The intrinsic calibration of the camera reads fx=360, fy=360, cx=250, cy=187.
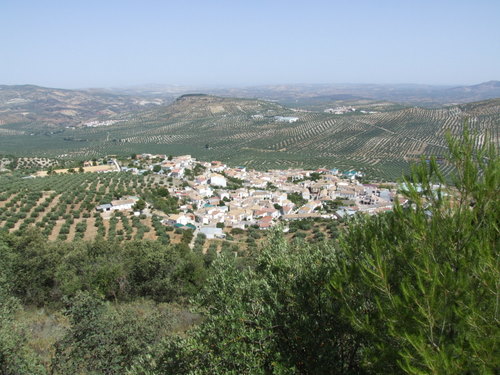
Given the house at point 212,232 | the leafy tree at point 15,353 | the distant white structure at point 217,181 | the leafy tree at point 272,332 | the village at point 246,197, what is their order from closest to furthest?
the leafy tree at point 272,332 → the leafy tree at point 15,353 → the house at point 212,232 → the village at point 246,197 → the distant white structure at point 217,181

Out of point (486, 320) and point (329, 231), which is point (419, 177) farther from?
point (329, 231)

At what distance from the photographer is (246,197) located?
137ft

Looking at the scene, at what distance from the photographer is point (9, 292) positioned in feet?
42.8

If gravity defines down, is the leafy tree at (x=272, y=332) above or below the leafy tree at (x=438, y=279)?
below

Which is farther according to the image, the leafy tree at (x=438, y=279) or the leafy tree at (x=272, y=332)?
the leafy tree at (x=272, y=332)

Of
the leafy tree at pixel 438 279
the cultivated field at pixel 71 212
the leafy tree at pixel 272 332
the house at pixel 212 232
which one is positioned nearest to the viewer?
the leafy tree at pixel 438 279

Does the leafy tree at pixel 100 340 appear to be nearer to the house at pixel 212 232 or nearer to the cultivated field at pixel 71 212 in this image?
the cultivated field at pixel 71 212

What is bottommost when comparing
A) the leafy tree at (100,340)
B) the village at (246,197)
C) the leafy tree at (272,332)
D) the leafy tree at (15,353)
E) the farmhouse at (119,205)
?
the village at (246,197)

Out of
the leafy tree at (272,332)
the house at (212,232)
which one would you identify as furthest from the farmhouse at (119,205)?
the leafy tree at (272,332)

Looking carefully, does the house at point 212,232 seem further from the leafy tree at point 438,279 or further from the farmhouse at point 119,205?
the leafy tree at point 438,279

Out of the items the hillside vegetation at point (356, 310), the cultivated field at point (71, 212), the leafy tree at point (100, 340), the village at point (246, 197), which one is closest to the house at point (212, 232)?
the village at point (246, 197)

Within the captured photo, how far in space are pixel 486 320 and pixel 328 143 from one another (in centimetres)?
8980

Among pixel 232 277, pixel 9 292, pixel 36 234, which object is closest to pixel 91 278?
pixel 9 292

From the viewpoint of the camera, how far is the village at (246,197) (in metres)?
31.5
